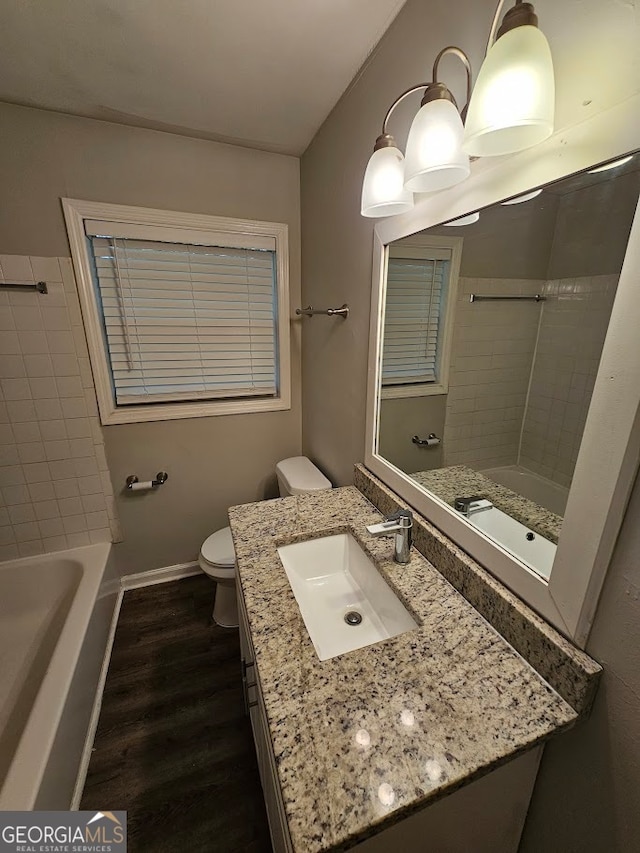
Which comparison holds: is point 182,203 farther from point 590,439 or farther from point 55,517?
point 590,439

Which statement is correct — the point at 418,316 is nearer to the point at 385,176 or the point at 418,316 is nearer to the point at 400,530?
the point at 385,176

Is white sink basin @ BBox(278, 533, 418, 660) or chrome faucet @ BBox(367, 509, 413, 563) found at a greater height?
chrome faucet @ BBox(367, 509, 413, 563)

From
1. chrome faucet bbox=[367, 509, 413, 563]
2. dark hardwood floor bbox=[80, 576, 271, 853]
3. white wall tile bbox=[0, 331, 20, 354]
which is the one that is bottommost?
dark hardwood floor bbox=[80, 576, 271, 853]

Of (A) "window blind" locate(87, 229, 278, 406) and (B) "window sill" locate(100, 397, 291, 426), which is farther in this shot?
(B) "window sill" locate(100, 397, 291, 426)

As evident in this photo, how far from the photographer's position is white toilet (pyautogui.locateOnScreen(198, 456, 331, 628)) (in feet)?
5.48

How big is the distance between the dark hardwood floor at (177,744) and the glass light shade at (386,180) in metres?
1.90

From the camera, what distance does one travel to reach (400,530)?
0.94 m

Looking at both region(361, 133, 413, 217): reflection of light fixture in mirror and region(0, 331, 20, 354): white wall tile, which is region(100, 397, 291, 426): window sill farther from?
region(361, 133, 413, 217): reflection of light fixture in mirror

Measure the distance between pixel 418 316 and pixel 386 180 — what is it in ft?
1.25

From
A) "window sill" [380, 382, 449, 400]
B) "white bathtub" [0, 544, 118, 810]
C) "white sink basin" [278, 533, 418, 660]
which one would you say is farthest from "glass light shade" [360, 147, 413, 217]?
"white bathtub" [0, 544, 118, 810]

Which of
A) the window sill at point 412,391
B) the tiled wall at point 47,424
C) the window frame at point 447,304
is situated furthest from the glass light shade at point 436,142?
the tiled wall at point 47,424

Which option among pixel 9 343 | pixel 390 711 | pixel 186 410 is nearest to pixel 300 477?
pixel 186 410

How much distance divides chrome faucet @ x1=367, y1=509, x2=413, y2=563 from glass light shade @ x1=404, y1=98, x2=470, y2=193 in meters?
0.82

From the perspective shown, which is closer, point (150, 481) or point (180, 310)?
point (180, 310)
